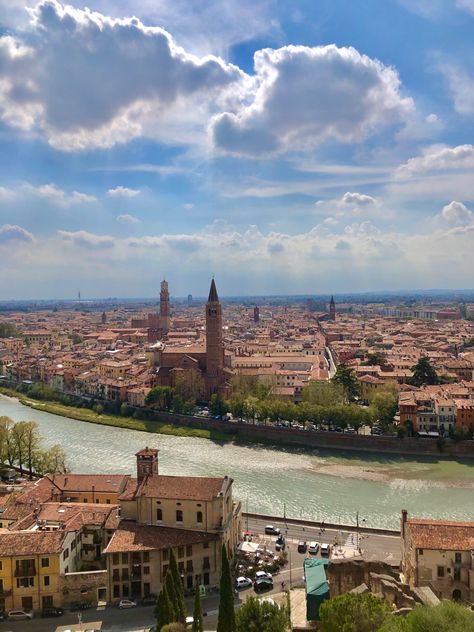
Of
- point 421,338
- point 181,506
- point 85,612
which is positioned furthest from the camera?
point 421,338

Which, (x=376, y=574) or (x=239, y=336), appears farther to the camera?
(x=239, y=336)

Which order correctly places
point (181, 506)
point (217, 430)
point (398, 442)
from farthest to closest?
point (217, 430)
point (398, 442)
point (181, 506)

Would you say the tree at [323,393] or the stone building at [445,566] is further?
the tree at [323,393]

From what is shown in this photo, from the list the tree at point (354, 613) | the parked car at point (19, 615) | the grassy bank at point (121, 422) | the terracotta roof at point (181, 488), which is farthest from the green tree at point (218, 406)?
the tree at point (354, 613)

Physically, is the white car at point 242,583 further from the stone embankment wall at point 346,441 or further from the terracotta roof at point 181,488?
the stone embankment wall at point 346,441

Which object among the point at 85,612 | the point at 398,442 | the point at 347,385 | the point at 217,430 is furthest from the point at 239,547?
the point at 347,385

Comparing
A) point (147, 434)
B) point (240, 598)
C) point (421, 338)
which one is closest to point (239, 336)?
point (421, 338)

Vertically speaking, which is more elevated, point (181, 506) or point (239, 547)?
point (181, 506)

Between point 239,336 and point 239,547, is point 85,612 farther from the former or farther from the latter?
point 239,336
